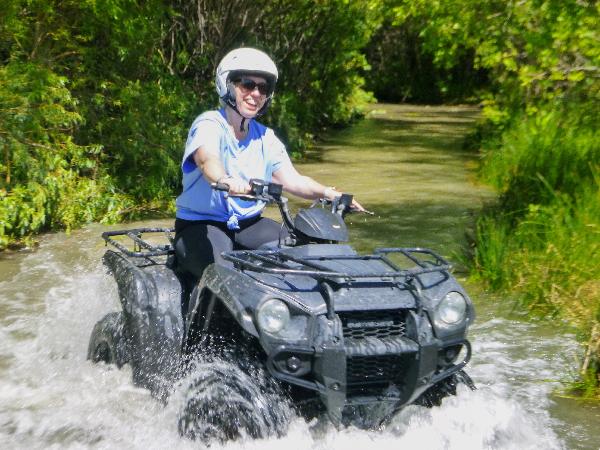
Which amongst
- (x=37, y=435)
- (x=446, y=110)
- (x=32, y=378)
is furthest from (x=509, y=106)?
(x=446, y=110)

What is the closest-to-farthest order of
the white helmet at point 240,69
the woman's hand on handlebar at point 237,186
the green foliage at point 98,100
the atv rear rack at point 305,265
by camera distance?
the atv rear rack at point 305,265
the woman's hand on handlebar at point 237,186
the white helmet at point 240,69
the green foliage at point 98,100

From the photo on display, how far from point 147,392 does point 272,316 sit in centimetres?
112

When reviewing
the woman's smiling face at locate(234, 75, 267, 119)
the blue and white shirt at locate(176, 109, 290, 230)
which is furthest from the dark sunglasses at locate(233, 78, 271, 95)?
the blue and white shirt at locate(176, 109, 290, 230)

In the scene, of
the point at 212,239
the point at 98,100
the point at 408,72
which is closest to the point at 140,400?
the point at 212,239

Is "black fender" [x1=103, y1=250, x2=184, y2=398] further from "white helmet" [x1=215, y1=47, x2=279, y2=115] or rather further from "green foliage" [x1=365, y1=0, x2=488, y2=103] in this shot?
"green foliage" [x1=365, y1=0, x2=488, y2=103]

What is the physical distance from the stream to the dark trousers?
2.19 feet

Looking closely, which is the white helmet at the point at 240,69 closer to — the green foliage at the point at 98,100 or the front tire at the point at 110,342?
the front tire at the point at 110,342

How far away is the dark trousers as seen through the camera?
516cm

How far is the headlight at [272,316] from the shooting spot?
14.1 feet

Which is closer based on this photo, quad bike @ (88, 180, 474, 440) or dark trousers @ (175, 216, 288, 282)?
quad bike @ (88, 180, 474, 440)

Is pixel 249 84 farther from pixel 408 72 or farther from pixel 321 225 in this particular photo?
pixel 408 72

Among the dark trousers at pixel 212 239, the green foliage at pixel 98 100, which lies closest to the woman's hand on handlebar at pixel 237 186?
the dark trousers at pixel 212 239

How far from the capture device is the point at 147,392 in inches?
202

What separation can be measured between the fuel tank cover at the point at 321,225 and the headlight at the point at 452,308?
1.84ft
